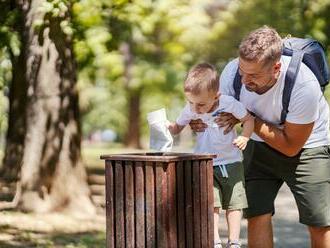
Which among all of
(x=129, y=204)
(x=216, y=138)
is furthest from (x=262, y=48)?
(x=129, y=204)

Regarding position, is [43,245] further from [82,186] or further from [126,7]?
[126,7]

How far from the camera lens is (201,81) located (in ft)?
13.7

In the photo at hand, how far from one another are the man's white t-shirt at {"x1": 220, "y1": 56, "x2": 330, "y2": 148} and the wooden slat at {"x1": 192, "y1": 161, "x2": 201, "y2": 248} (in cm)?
68

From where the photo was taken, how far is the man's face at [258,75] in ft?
13.2

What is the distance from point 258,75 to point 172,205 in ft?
2.76

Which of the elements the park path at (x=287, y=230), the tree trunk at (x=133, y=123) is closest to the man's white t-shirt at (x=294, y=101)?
the park path at (x=287, y=230)

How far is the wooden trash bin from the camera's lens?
381 centimetres

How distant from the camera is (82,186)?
9.32 metres

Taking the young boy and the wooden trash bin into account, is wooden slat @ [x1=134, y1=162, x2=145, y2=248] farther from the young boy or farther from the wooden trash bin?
the young boy

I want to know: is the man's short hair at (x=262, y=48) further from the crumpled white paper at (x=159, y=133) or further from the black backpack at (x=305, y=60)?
the crumpled white paper at (x=159, y=133)

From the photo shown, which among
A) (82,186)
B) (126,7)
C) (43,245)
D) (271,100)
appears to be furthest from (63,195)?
(271,100)

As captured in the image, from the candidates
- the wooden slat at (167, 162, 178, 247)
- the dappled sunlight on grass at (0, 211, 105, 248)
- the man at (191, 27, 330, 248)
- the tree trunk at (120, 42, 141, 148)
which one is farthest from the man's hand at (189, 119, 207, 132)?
the tree trunk at (120, 42, 141, 148)

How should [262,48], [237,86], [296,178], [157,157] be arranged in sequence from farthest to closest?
[296,178] < [237,86] < [262,48] < [157,157]

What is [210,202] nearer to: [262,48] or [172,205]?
[172,205]
